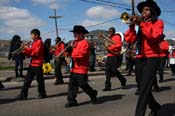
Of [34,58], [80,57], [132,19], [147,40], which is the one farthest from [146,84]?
[34,58]

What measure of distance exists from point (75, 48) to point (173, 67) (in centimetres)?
1093

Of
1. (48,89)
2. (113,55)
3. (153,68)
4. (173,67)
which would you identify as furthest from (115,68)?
(173,67)

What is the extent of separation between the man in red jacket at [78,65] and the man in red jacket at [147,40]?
8.06ft

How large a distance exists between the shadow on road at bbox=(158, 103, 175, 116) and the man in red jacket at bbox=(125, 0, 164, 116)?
1.15 m

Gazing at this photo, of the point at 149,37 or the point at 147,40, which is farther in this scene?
the point at 147,40

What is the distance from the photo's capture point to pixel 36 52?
10.8 m

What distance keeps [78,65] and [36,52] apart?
5.08 feet

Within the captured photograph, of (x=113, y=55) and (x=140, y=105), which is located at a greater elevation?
(x=113, y=55)

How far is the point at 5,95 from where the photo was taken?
485 inches

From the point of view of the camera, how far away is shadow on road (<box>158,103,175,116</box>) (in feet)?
27.5

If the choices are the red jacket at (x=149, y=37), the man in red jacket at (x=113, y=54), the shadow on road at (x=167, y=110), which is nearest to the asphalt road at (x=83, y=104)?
the shadow on road at (x=167, y=110)

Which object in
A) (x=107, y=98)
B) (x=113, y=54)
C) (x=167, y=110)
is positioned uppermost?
(x=113, y=54)

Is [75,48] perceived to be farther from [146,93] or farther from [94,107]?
[146,93]

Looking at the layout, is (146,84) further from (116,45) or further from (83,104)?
(116,45)
